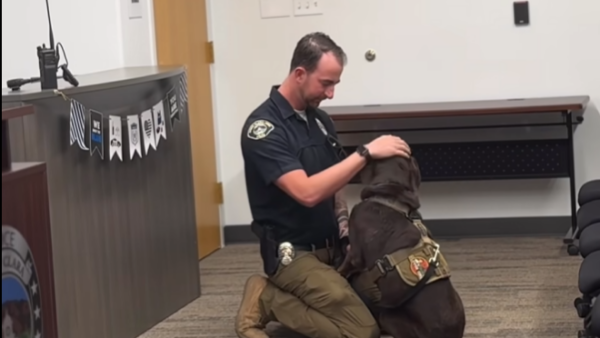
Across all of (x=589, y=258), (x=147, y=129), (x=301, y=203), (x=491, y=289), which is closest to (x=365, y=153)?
(x=301, y=203)

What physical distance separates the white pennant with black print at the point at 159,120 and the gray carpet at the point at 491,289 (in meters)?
0.77

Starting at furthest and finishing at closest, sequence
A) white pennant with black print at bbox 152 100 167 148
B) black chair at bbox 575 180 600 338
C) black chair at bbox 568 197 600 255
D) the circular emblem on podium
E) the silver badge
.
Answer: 1. white pennant with black print at bbox 152 100 167 148
2. black chair at bbox 568 197 600 255
3. the silver badge
4. black chair at bbox 575 180 600 338
5. the circular emblem on podium

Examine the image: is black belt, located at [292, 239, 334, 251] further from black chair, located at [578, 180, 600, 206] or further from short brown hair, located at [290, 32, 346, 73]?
black chair, located at [578, 180, 600, 206]

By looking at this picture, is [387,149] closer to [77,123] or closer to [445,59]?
[77,123]

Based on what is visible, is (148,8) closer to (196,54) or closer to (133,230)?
(196,54)

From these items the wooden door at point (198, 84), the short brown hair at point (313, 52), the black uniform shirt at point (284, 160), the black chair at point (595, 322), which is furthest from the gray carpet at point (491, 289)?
the short brown hair at point (313, 52)

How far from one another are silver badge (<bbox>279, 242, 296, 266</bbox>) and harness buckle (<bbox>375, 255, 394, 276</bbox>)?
45 centimetres

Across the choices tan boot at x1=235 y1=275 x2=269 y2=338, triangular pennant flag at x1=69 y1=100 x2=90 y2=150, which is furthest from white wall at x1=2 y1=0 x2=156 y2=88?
tan boot at x1=235 y1=275 x2=269 y2=338

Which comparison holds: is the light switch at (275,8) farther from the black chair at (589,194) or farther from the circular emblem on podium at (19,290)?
the circular emblem on podium at (19,290)

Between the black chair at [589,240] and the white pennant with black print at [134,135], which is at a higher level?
the white pennant with black print at [134,135]

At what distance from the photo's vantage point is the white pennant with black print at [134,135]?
340cm

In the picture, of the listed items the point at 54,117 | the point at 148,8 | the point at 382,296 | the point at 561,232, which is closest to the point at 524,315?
the point at 382,296

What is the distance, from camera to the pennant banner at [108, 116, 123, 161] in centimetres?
328

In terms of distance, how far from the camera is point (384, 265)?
9.32ft
